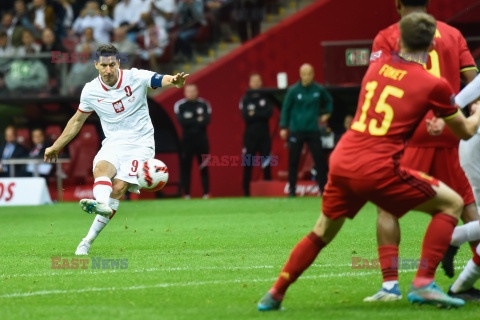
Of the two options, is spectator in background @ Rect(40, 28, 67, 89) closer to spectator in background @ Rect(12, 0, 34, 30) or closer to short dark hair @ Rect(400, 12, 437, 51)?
spectator in background @ Rect(12, 0, 34, 30)

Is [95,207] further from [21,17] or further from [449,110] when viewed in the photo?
[21,17]

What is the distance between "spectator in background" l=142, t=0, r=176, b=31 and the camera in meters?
22.3

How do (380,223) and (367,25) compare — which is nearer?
(380,223)

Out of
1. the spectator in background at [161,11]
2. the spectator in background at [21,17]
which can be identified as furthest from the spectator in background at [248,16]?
the spectator in background at [21,17]

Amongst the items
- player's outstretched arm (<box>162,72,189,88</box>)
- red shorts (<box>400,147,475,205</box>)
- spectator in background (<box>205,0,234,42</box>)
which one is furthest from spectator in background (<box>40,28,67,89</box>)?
red shorts (<box>400,147,475,205</box>)

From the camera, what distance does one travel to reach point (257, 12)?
73.8ft

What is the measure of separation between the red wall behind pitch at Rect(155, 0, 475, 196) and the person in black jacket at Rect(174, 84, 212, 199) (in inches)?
94.6

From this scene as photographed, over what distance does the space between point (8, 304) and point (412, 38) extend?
3260 mm

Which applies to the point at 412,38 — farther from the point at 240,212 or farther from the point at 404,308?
the point at 240,212

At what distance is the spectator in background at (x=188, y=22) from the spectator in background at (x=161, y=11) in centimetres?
31

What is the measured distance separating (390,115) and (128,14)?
17954 mm

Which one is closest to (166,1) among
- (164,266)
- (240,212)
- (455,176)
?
(240,212)

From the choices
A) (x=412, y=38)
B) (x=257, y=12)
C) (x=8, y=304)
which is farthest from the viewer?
(x=257, y=12)

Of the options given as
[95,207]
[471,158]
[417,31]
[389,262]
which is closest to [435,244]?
[389,262]
